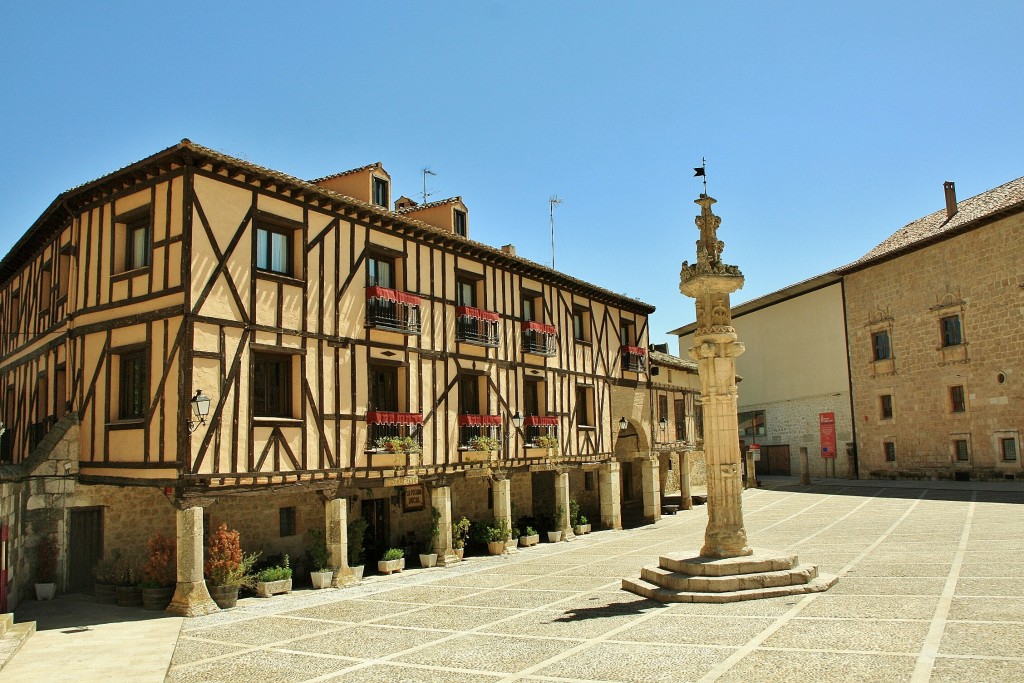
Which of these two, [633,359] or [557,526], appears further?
[633,359]

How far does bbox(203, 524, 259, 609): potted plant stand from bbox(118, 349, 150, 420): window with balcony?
9.14ft

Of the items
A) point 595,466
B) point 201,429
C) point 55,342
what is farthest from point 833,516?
point 55,342

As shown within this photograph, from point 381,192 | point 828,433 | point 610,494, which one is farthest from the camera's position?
point 828,433

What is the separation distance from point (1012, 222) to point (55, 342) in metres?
31.9

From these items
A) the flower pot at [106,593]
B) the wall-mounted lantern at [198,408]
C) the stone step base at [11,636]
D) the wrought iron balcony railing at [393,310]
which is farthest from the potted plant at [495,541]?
the stone step base at [11,636]

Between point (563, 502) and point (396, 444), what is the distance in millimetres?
8054

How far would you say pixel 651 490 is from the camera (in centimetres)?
2720

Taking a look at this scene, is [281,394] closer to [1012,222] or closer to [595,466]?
[595,466]

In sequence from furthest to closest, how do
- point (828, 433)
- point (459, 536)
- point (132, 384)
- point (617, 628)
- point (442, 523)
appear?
point (828, 433), point (459, 536), point (442, 523), point (132, 384), point (617, 628)

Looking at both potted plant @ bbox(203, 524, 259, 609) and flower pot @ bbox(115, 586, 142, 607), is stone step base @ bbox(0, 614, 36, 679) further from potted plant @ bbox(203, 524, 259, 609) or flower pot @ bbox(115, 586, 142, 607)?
potted plant @ bbox(203, 524, 259, 609)

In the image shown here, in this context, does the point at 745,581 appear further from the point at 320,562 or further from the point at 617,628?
the point at 320,562

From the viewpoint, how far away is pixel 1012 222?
2911 cm

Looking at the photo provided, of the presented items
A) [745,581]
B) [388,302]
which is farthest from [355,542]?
[745,581]

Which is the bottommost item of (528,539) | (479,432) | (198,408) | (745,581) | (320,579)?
(528,539)
